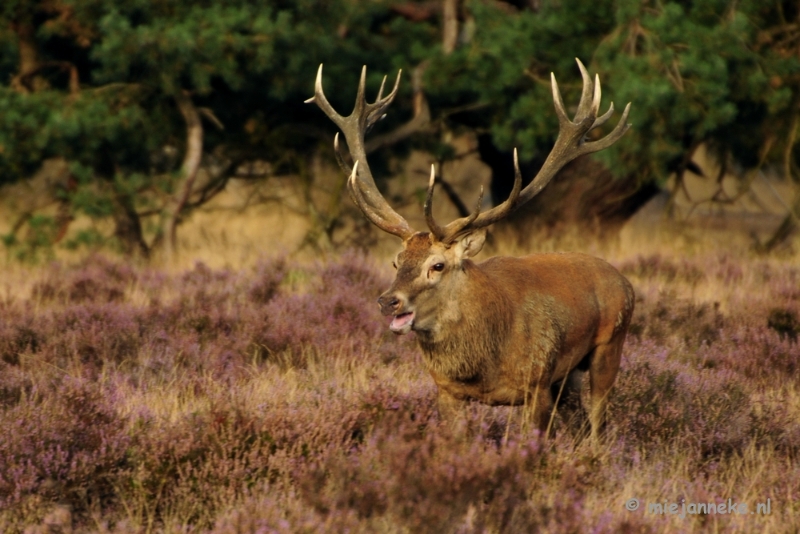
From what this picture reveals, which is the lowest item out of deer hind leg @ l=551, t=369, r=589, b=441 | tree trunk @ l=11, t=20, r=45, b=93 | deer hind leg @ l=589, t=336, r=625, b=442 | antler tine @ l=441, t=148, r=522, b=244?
deer hind leg @ l=551, t=369, r=589, b=441

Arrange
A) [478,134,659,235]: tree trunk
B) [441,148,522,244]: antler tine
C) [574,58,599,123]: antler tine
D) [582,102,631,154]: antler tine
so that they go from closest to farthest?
1. [441,148,522,244]: antler tine
2. [574,58,599,123]: antler tine
3. [582,102,631,154]: antler tine
4. [478,134,659,235]: tree trunk

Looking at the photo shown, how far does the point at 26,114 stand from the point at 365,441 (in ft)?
28.0

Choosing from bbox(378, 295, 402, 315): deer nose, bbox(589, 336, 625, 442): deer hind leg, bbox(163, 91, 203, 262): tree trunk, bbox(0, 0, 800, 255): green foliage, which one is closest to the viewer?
bbox(378, 295, 402, 315): deer nose

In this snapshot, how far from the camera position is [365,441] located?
15.1 feet

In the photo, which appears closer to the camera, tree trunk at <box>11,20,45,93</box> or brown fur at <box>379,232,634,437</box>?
brown fur at <box>379,232,634,437</box>

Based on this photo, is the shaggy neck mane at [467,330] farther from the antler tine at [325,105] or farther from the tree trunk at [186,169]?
the tree trunk at [186,169]

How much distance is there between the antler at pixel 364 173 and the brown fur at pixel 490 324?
27 cm

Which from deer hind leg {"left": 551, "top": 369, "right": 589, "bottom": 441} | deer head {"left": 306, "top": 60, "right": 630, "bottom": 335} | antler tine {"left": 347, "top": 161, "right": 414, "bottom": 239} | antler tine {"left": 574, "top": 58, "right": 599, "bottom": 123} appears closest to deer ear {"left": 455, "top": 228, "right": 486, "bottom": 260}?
deer head {"left": 306, "top": 60, "right": 630, "bottom": 335}

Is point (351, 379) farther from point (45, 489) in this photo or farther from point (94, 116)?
point (94, 116)

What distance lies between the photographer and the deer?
4934 millimetres

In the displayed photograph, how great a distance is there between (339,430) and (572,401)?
162 centimetres

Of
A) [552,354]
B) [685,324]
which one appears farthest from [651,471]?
[685,324]

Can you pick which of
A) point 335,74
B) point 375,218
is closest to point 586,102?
point 375,218

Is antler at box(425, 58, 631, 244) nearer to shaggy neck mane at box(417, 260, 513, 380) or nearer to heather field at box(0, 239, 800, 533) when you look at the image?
shaggy neck mane at box(417, 260, 513, 380)
